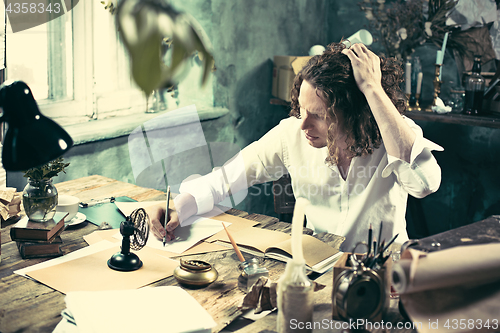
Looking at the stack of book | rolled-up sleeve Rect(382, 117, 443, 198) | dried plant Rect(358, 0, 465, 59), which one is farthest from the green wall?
the stack of book

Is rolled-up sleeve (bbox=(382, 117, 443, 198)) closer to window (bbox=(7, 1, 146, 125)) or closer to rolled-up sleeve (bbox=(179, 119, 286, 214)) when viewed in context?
rolled-up sleeve (bbox=(179, 119, 286, 214))

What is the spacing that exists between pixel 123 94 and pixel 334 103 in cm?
149

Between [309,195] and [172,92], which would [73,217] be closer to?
[309,195]

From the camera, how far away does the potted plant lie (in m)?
1.24

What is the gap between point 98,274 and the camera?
1.10 m

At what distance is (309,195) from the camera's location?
1.74 m

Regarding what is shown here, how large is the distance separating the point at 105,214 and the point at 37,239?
37cm

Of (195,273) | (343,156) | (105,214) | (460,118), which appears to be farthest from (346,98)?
(460,118)

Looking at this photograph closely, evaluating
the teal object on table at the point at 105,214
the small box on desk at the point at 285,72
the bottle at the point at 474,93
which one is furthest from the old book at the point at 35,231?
the bottle at the point at 474,93

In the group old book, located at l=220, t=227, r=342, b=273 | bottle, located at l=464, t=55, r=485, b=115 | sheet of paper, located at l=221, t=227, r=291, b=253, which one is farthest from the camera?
bottle, located at l=464, t=55, r=485, b=115

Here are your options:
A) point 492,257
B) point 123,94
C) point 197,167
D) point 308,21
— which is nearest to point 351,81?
point 492,257

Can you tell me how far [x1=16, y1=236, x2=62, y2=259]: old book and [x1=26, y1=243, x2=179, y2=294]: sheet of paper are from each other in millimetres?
73

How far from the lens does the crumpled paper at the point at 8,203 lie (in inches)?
56.5

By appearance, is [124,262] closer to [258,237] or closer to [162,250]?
[162,250]
